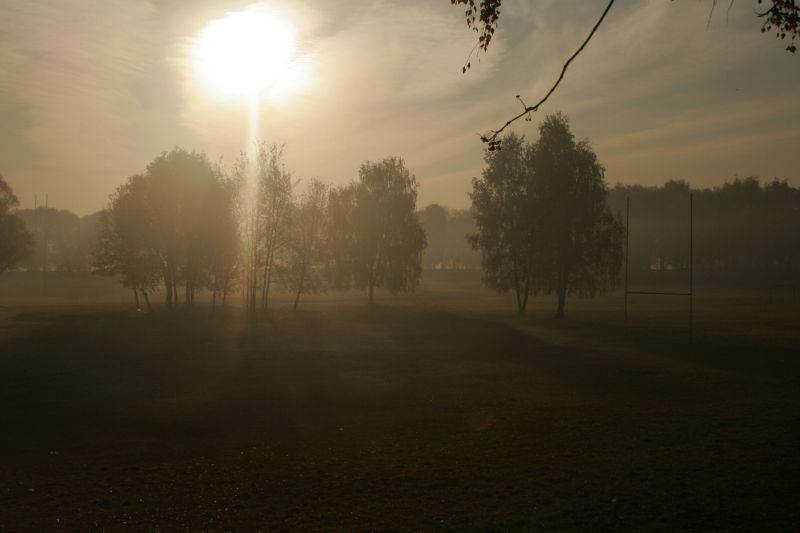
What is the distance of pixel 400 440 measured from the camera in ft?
43.4

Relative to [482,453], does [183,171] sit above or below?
above

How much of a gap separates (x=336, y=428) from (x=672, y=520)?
7.68 meters

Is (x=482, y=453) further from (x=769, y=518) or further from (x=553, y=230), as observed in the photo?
(x=553, y=230)

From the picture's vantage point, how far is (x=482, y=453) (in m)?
12.1

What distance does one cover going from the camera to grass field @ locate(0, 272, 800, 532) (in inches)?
357

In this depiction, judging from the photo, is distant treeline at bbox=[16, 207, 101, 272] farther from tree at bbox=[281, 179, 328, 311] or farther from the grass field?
the grass field

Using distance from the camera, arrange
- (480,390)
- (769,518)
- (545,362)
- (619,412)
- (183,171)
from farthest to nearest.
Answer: (183,171) < (545,362) < (480,390) < (619,412) < (769,518)

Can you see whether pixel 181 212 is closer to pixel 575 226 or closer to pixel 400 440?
pixel 575 226

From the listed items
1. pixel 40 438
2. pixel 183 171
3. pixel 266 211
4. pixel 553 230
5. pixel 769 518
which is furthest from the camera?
pixel 266 211

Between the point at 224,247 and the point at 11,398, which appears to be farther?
the point at 224,247

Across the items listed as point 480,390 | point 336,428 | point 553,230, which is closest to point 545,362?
point 480,390

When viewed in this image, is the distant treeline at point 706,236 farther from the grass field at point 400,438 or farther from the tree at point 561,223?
the grass field at point 400,438

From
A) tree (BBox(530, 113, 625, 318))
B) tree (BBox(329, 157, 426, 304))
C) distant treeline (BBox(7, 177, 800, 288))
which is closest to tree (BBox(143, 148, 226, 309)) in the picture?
tree (BBox(329, 157, 426, 304))

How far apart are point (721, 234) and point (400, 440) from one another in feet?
383
